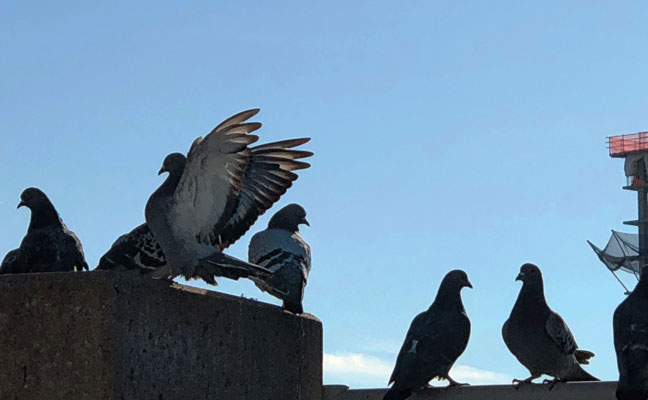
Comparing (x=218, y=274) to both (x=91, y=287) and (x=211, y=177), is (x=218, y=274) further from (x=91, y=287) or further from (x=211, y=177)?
(x=91, y=287)

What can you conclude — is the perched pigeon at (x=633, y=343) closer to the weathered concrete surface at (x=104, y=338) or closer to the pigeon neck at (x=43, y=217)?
the weathered concrete surface at (x=104, y=338)

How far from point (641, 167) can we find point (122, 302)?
79869 mm

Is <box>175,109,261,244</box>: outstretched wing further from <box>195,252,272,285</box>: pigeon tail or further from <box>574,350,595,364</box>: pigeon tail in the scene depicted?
<box>574,350,595,364</box>: pigeon tail

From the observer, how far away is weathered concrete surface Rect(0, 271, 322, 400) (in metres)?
8.08

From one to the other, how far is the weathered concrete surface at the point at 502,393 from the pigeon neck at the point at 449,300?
4.03 feet

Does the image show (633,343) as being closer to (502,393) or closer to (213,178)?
(502,393)

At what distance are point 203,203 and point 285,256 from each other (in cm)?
237

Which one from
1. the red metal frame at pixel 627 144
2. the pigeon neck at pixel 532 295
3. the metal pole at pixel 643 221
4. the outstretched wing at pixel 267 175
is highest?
the red metal frame at pixel 627 144

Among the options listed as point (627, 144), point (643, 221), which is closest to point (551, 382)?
point (643, 221)

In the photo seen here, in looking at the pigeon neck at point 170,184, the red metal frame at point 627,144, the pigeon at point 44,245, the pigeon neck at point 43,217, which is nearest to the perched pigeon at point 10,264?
the pigeon at point 44,245

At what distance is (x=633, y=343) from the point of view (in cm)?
1039

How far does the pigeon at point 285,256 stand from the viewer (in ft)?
36.7

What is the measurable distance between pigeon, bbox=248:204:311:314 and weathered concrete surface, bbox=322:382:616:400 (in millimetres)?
820

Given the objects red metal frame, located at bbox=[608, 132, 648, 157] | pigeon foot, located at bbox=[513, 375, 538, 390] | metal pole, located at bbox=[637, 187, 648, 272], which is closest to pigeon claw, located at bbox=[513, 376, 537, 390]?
pigeon foot, located at bbox=[513, 375, 538, 390]
